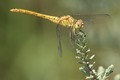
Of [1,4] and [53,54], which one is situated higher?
[1,4]

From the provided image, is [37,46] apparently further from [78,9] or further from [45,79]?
[78,9]

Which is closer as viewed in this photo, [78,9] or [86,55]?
[86,55]

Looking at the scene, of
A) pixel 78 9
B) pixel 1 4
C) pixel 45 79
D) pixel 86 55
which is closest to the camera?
pixel 86 55

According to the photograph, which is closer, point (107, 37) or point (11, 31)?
point (107, 37)

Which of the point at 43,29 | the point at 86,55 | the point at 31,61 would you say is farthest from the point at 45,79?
the point at 86,55

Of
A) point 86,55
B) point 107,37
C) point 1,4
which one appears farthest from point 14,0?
point 86,55

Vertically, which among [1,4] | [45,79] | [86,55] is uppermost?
[1,4]

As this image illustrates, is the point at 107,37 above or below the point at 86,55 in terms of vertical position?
above

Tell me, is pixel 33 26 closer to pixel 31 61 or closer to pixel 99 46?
pixel 31 61

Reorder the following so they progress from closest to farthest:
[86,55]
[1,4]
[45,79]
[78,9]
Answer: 1. [86,55]
2. [78,9]
3. [45,79]
4. [1,4]
